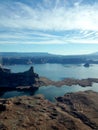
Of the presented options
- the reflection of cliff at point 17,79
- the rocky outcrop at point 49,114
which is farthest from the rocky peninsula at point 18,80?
the rocky outcrop at point 49,114

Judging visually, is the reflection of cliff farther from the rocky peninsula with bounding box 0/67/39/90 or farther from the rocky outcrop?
the rocky outcrop

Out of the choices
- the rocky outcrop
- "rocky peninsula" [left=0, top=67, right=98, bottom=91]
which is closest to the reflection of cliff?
"rocky peninsula" [left=0, top=67, right=98, bottom=91]

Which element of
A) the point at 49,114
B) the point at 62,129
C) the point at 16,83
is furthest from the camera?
the point at 16,83

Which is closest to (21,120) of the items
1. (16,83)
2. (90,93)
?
(90,93)

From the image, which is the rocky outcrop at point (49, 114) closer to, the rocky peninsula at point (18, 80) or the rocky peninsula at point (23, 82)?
the rocky peninsula at point (23, 82)

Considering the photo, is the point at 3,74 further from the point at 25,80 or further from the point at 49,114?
the point at 49,114

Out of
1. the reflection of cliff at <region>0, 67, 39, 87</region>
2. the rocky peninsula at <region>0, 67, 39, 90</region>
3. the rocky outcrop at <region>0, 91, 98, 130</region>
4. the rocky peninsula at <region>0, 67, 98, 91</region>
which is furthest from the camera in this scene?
the reflection of cliff at <region>0, 67, 39, 87</region>

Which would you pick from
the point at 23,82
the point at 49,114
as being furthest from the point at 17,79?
the point at 49,114

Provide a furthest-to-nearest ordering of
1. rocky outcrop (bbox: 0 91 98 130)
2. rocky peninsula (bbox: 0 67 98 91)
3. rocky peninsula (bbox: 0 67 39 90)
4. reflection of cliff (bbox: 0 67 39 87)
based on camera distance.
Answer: reflection of cliff (bbox: 0 67 39 87) < rocky peninsula (bbox: 0 67 39 90) < rocky peninsula (bbox: 0 67 98 91) < rocky outcrop (bbox: 0 91 98 130)
